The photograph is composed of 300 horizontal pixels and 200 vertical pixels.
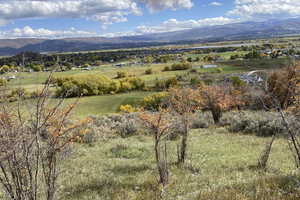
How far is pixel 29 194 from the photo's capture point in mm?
3584

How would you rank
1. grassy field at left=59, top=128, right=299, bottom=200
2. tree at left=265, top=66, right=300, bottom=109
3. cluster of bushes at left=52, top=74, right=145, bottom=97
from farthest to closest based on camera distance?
cluster of bushes at left=52, top=74, right=145, bottom=97, tree at left=265, top=66, right=300, bottom=109, grassy field at left=59, top=128, right=299, bottom=200

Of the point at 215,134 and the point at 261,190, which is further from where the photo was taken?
the point at 215,134

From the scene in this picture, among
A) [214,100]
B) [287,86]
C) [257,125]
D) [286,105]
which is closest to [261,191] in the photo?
[287,86]

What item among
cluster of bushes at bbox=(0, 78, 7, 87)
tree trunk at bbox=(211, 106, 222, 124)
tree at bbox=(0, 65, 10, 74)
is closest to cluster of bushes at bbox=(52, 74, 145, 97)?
tree trunk at bbox=(211, 106, 222, 124)

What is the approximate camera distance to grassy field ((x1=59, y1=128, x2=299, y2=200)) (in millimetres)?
4656

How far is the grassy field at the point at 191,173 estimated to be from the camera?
4.66m

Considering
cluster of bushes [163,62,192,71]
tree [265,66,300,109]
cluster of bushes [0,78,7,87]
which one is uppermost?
cluster of bushes [0,78,7,87]

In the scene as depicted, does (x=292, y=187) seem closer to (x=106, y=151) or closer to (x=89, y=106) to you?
(x=106, y=151)

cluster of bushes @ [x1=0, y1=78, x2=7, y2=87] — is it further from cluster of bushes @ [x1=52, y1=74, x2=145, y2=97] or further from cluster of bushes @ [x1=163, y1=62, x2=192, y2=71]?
cluster of bushes @ [x1=163, y1=62, x2=192, y2=71]

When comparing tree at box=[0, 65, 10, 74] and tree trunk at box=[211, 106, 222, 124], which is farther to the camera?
tree trunk at box=[211, 106, 222, 124]

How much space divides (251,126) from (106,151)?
10089 millimetres

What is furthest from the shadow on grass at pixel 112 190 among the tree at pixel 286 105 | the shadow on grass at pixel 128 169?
the tree at pixel 286 105

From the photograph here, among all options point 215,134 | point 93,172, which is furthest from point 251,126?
point 93,172

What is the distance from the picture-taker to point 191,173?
828cm
